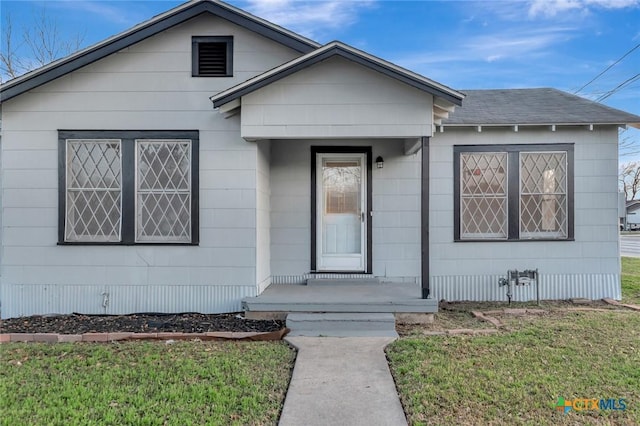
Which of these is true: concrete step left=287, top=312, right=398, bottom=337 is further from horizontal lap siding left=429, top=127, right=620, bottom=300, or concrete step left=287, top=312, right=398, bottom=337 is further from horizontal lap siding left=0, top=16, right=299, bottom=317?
horizontal lap siding left=429, top=127, right=620, bottom=300

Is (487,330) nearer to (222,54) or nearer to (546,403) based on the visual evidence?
(546,403)

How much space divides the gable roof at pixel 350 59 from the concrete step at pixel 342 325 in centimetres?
316

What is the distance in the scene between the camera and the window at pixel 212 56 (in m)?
6.45

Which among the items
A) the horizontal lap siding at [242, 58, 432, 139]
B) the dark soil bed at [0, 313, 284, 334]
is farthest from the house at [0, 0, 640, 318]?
the dark soil bed at [0, 313, 284, 334]

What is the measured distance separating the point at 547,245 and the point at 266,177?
16.7 ft

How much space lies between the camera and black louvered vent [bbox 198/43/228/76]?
6.47 metres

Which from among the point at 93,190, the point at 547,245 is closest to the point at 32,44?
the point at 93,190

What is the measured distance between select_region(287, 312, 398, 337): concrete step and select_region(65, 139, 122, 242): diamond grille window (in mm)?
3229

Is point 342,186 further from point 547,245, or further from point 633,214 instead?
point 633,214

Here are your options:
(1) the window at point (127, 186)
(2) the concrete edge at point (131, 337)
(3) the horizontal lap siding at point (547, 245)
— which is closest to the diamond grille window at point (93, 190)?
(1) the window at point (127, 186)

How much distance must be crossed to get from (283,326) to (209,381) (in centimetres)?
194

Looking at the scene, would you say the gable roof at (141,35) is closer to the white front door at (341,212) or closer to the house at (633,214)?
the white front door at (341,212)

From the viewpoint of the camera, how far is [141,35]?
20.5ft

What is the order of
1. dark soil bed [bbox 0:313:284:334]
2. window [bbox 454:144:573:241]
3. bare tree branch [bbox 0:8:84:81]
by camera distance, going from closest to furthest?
dark soil bed [bbox 0:313:284:334] → window [bbox 454:144:573:241] → bare tree branch [bbox 0:8:84:81]
